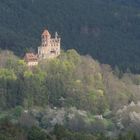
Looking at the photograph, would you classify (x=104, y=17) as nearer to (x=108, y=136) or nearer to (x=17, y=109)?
(x=17, y=109)

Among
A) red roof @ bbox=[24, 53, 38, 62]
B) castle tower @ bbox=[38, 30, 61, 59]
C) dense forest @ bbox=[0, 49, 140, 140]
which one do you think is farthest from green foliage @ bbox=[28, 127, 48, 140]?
castle tower @ bbox=[38, 30, 61, 59]

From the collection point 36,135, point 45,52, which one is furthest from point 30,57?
point 36,135

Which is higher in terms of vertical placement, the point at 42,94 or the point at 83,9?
the point at 83,9

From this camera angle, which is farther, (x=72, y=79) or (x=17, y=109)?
(x=72, y=79)

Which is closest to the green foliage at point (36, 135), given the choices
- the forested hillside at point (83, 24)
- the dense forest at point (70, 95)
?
the dense forest at point (70, 95)

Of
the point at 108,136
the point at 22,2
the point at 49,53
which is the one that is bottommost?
the point at 108,136

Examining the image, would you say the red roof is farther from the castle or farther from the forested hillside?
the forested hillside

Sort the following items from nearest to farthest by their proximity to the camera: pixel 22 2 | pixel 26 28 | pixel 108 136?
pixel 108 136, pixel 26 28, pixel 22 2

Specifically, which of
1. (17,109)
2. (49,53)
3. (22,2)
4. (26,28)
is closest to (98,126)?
(17,109)
